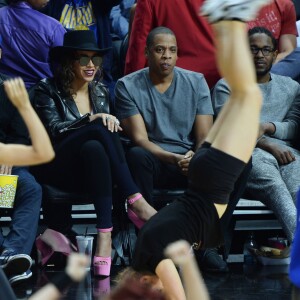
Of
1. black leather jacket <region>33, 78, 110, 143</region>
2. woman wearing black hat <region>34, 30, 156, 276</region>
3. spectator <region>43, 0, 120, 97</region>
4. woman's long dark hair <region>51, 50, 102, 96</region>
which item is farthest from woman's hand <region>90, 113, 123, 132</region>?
spectator <region>43, 0, 120, 97</region>

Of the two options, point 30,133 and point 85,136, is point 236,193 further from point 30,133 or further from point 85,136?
point 30,133

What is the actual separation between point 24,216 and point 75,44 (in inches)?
54.2

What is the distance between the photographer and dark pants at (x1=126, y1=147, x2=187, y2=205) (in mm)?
6426

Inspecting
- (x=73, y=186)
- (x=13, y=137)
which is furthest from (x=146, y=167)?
(x=13, y=137)

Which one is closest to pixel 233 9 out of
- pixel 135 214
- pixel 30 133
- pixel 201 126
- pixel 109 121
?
pixel 30 133

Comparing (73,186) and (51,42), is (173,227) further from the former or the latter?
(51,42)

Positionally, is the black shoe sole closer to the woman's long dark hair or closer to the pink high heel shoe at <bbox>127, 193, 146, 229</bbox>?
the pink high heel shoe at <bbox>127, 193, 146, 229</bbox>

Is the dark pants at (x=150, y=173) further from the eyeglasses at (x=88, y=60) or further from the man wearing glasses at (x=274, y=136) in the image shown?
the eyeglasses at (x=88, y=60)

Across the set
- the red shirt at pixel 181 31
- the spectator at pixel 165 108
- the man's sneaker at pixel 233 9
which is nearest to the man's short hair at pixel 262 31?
the red shirt at pixel 181 31

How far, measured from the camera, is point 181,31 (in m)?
7.28

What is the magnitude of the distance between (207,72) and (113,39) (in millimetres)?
1087

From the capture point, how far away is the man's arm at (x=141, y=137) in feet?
21.3

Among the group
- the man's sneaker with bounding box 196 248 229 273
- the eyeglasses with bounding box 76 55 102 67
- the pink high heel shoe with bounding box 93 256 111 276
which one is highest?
the eyeglasses with bounding box 76 55 102 67

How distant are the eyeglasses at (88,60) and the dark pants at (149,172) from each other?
0.73 meters
